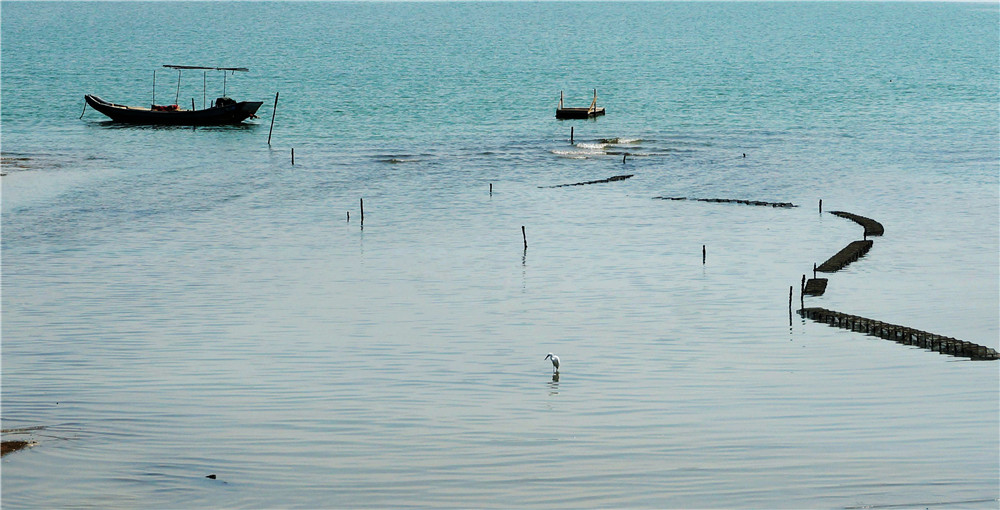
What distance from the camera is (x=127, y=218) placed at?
143 ft

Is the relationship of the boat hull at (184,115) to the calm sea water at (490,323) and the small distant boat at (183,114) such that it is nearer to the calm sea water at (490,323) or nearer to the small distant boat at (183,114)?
the small distant boat at (183,114)

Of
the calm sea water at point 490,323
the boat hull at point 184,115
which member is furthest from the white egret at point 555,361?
the boat hull at point 184,115

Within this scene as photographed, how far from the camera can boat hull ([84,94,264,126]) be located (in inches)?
3108

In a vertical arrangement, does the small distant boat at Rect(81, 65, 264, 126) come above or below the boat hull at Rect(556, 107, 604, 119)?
below

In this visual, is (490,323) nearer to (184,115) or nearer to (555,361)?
(555,361)

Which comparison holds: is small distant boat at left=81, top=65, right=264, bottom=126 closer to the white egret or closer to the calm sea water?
the calm sea water

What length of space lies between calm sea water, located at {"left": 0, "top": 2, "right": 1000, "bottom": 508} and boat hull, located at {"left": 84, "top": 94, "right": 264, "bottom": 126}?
9532 mm

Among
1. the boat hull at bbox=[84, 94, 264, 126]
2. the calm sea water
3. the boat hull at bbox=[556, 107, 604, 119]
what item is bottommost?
the calm sea water

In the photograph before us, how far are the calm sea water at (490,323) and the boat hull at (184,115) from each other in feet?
31.3

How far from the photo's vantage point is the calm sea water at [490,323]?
17719 millimetres

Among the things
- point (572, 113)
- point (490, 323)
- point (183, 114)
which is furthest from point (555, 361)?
point (183, 114)

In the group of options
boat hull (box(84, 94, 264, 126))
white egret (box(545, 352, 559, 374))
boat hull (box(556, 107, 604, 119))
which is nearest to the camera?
white egret (box(545, 352, 559, 374))

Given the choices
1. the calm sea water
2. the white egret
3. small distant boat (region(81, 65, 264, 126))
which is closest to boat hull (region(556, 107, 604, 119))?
the calm sea water

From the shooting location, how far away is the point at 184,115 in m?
78.9
